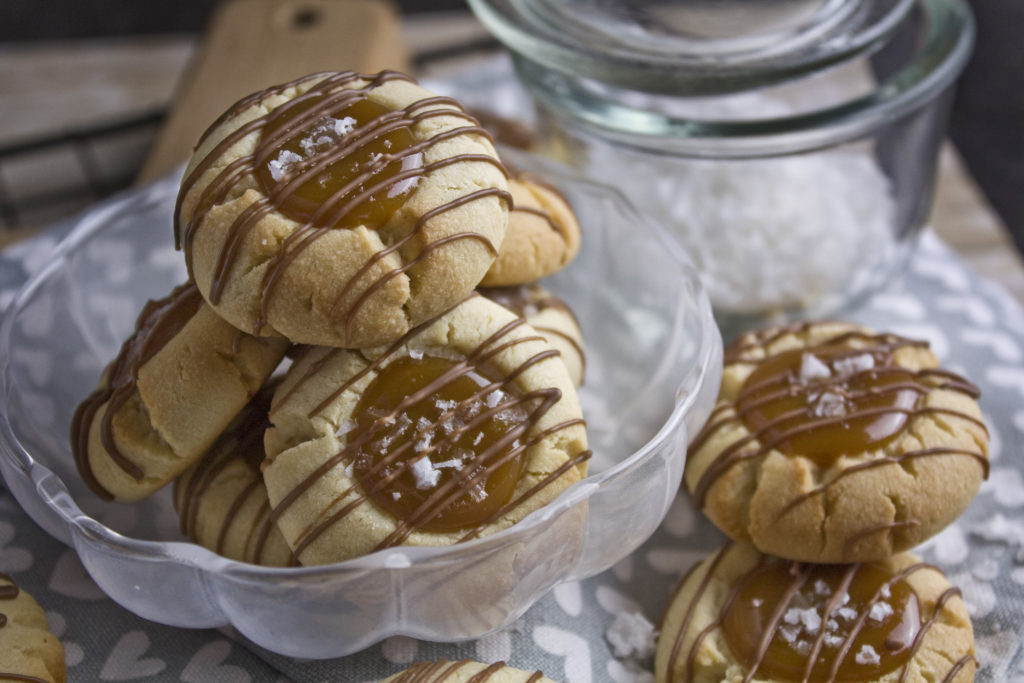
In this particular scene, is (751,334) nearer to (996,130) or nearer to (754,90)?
(754,90)

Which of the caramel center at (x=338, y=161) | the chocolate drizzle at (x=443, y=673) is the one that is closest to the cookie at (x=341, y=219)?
the caramel center at (x=338, y=161)

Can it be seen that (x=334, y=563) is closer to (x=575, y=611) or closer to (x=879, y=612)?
(x=575, y=611)

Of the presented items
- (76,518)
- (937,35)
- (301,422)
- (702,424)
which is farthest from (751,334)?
(76,518)

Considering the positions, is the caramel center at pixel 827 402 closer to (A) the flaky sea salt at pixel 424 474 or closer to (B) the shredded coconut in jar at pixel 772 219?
(B) the shredded coconut in jar at pixel 772 219

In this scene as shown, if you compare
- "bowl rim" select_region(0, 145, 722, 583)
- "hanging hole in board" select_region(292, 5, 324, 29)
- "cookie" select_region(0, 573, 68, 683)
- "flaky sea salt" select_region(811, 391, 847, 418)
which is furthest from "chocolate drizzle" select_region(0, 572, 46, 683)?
"hanging hole in board" select_region(292, 5, 324, 29)

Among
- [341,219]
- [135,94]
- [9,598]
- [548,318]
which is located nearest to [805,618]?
[548,318]

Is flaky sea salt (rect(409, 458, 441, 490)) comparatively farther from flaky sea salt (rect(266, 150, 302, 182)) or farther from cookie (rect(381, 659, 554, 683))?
flaky sea salt (rect(266, 150, 302, 182))

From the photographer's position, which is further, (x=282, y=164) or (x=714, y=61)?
(x=714, y=61)
